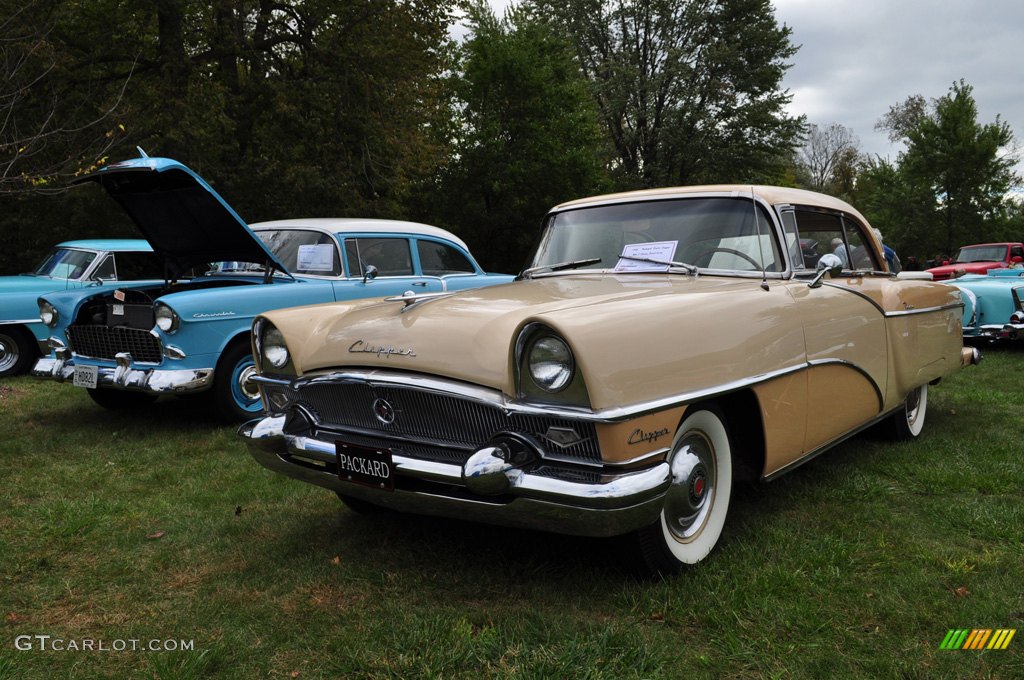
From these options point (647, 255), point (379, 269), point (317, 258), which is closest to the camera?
point (647, 255)

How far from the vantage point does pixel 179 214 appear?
5.92 meters

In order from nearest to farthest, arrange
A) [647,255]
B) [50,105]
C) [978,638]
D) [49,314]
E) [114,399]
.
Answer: [978,638] < [647,255] < [49,314] < [114,399] < [50,105]

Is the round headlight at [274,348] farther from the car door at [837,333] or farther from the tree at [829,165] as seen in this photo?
the tree at [829,165]

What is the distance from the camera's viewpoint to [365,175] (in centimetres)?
1498

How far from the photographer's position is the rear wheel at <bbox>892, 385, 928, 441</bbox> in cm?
491

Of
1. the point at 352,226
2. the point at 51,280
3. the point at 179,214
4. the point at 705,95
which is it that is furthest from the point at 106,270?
the point at 705,95

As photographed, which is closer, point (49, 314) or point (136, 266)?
point (49, 314)

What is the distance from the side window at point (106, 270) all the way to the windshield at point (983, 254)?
16.5 m

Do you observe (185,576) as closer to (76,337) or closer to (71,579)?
(71,579)

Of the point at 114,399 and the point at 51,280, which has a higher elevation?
the point at 51,280

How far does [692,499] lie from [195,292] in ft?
13.9

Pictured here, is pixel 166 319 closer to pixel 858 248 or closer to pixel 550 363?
pixel 550 363

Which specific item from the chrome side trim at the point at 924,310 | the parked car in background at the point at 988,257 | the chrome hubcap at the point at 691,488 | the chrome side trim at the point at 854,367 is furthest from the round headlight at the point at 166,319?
the parked car in background at the point at 988,257

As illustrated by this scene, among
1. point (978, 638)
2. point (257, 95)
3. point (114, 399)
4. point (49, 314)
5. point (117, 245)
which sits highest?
point (257, 95)
